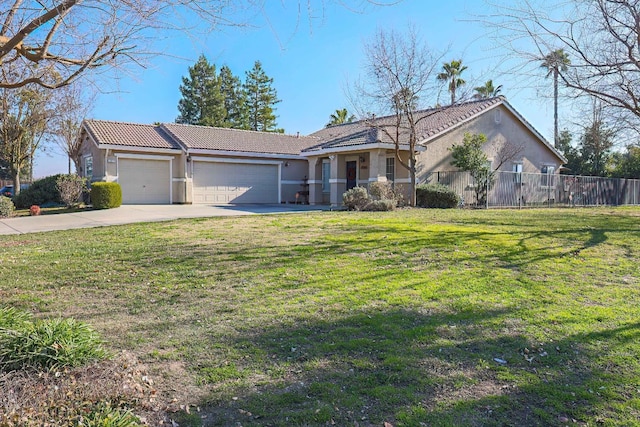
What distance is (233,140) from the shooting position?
25.3m

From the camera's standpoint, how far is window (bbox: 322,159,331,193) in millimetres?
23688

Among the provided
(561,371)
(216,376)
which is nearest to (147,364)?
(216,376)

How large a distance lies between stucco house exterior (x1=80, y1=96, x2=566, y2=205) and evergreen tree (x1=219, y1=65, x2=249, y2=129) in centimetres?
2255

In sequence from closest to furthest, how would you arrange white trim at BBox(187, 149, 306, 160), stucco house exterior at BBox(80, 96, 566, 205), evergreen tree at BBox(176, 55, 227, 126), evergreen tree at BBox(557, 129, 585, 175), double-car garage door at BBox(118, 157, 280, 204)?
stucco house exterior at BBox(80, 96, 566, 205), double-car garage door at BBox(118, 157, 280, 204), white trim at BBox(187, 149, 306, 160), evergreen tree at BBox(557, 129, 585, 175), evergreen tree at BBox(176, 55, 227, 126)

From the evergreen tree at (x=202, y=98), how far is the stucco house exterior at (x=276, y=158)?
67.0 feet

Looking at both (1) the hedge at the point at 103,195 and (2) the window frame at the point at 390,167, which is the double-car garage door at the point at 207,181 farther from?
(2) the window frame at the point at 390,167

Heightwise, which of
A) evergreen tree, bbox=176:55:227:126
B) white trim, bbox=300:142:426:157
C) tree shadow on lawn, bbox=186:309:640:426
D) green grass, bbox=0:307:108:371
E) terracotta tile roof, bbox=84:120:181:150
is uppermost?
evergreen tree, bbox=176:55:227:126

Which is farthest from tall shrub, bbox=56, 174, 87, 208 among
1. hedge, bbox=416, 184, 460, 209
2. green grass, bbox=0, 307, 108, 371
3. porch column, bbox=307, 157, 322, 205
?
green grass, bbox=0, 307, 108, 371

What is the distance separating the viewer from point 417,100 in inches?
707

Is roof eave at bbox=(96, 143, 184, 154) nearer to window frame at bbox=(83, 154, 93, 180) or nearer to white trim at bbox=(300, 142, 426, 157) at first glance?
Result: window frame at bbox=(83, 154, 93, 180)

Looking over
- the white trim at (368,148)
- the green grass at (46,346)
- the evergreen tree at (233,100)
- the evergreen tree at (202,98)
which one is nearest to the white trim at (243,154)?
the white trim at (368,148)

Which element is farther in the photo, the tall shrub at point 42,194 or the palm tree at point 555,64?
the tall shrub at point 42,194

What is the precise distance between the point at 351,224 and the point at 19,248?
713 cm

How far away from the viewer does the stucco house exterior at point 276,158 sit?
2066cm
